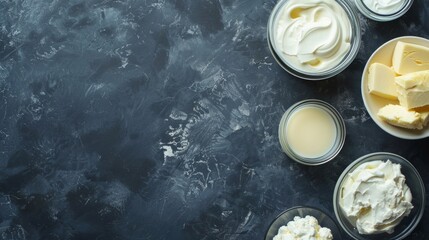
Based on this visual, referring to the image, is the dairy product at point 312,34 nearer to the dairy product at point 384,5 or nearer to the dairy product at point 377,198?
the dairy product at point 384,5

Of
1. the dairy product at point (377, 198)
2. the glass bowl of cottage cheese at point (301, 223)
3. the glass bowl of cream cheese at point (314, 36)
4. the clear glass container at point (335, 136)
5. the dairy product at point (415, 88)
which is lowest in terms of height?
the glass bowl of cottage cheese at point (301, 223)

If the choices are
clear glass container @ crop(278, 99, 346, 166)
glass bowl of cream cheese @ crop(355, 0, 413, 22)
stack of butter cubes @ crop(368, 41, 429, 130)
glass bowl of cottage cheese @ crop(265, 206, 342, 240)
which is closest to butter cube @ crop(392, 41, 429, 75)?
stack of butter cubes @ crop(368, 41, 429, 130)

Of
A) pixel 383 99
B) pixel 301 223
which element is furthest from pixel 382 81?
pixel 301 223

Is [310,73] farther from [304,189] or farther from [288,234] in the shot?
[288,234]

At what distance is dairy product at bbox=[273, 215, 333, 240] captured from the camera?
5.88 feet

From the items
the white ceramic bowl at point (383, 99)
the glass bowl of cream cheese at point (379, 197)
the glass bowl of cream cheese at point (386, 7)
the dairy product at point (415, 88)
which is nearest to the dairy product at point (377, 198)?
the glass bowl of cream cheese at point (379, 197)

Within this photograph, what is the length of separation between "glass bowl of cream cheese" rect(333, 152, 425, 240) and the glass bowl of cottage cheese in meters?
0.04

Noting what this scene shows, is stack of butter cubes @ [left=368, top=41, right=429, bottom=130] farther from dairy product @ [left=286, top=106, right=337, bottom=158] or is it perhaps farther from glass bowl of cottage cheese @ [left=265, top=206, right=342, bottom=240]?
glass bowl of cottage cheese @ [left=265, top=206, right=342, bottom=240]

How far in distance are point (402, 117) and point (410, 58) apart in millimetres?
187

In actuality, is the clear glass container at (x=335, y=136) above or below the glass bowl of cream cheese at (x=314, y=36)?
below

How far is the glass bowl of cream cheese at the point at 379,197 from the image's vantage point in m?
1.77

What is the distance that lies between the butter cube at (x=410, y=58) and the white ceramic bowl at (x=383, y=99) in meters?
0.03

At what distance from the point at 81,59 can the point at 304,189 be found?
0.85m

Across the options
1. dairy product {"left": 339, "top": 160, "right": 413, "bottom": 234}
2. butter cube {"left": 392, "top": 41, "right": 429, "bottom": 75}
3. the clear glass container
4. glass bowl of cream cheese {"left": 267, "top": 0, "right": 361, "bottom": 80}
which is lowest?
dairy product {"left": 339, "top": 160, "right": 413, "bottom": 234}
